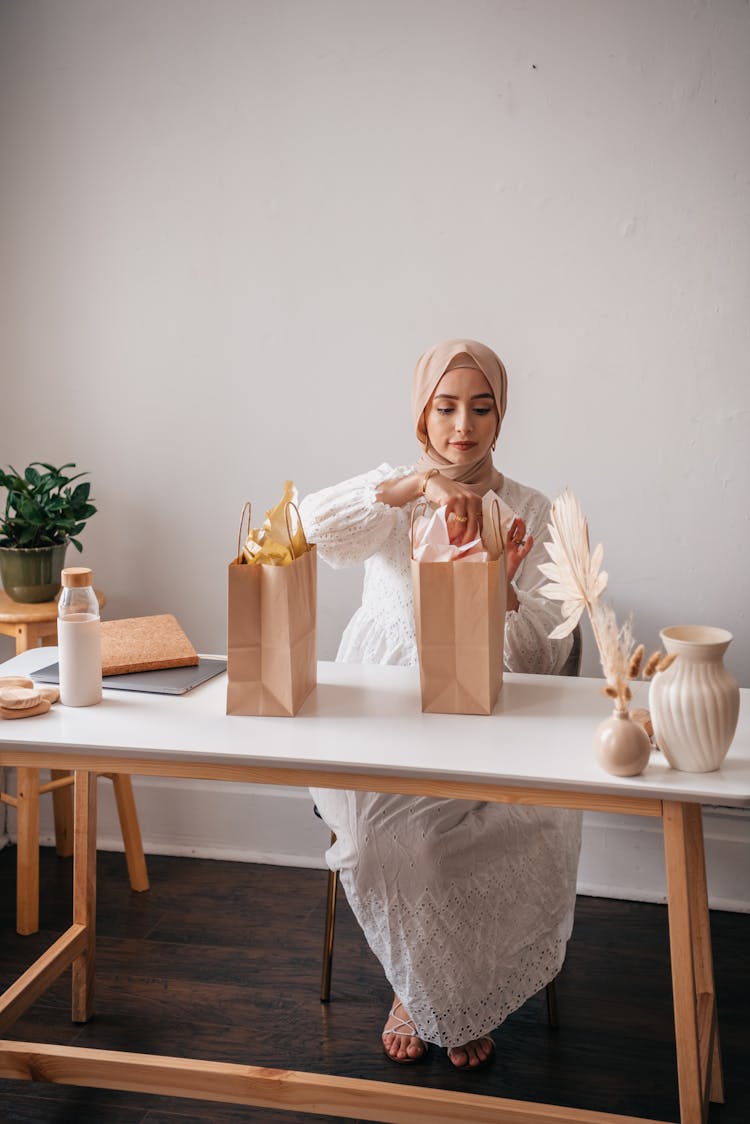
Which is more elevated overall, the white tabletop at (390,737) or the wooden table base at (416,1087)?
the white tabletop at (390,737)

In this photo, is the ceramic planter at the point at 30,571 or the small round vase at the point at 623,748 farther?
the ceramic planter at the point at 30,571

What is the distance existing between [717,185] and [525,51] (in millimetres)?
577

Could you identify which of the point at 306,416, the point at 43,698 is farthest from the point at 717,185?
the point at 43,698

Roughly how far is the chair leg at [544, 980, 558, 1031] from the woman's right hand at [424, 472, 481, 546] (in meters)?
0.99

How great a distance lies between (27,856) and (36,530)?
2.69 feet

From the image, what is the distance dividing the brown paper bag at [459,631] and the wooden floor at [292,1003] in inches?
33.6

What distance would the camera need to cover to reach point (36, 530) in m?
2.79

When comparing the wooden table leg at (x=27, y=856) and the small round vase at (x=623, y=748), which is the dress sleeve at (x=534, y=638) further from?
the wooden table leg at (x=27, y=856)

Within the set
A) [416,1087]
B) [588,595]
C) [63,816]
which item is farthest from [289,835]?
[588,595]

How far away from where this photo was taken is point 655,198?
2645 mm

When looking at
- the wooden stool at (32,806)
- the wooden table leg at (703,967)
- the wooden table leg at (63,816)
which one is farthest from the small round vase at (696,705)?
the wooden table leg at (63,816)

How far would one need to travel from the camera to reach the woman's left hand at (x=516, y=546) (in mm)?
1921

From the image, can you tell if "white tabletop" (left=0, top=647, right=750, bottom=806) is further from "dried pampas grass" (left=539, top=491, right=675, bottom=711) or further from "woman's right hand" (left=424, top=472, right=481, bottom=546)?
"woman's right hand" (left=424, top=472, right=481, bottom=546)

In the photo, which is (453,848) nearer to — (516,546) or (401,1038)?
(401,1038)
